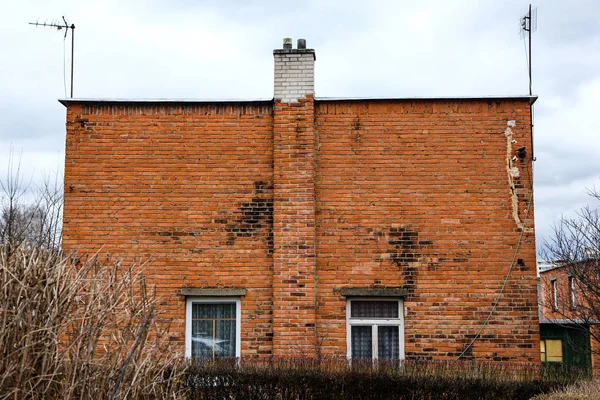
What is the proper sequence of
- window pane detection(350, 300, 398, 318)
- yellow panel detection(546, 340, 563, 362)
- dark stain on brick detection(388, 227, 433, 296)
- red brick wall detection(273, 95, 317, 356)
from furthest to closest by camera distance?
1. yellow panel detection(546, 340, 563, 362)
2. window pane detection(350, 300, 398, 318)
3. dark stain on brick detection(388, 227, 433, 296)
4. red brick wall detection(273, 95, 317, 356)

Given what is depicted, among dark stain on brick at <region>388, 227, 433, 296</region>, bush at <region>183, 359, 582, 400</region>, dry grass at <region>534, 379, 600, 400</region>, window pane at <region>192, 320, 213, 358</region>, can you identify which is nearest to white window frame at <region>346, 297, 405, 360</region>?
dark stain on brick at <region>388, 227, 433, 296</region>

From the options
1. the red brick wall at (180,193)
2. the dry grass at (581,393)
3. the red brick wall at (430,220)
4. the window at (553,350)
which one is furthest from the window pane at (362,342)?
the window at (553,350)

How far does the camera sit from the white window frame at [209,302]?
1229 centimetres

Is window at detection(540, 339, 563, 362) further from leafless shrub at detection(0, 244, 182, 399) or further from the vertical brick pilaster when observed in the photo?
leafless shrub at detection(0, 244, 182, 399)

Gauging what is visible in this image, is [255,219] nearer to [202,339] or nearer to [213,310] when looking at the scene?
[213,310]

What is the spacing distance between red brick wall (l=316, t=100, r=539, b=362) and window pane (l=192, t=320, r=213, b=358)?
6.31ft

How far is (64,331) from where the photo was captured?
579cm

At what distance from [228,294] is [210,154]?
2458mm

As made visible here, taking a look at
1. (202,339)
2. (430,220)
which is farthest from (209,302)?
(430,220)

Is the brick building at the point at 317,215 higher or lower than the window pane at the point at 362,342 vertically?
higher

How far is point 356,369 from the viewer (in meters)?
10.6

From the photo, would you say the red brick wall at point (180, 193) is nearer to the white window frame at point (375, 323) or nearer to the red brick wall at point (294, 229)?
the red brick wall at point (294, 229)

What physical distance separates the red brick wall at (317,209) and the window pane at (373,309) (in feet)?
0.93

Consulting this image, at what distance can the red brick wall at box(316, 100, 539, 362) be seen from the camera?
12133 millimetres
